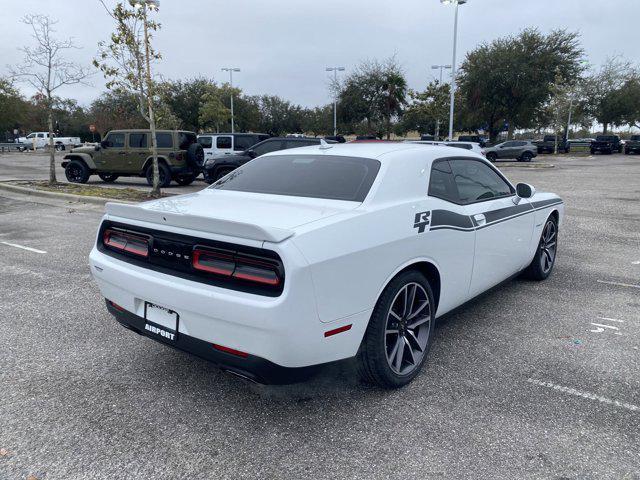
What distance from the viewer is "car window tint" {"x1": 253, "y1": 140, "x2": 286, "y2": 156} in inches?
561

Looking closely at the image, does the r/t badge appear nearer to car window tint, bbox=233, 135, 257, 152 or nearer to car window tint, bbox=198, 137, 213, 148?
car window tint, bbox=233, 135, 257, 152

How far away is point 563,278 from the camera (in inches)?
220

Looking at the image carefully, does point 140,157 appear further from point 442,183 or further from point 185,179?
point 442,183

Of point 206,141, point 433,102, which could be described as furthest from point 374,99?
point 206,141

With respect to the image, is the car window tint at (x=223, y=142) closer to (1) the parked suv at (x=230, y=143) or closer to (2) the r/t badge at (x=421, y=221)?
(1) the parked suv at (x=230, y=143)

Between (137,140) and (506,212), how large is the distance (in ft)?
44.7

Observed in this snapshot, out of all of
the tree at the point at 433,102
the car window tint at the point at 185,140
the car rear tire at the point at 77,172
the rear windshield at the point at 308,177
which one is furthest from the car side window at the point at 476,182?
the tree at the point at 433,102

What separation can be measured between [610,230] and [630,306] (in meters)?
4.64

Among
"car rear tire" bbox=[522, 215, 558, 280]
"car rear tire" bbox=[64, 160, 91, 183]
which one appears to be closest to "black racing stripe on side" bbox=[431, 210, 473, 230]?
"car rear tire" bbox=[522, 215, 558, 280]

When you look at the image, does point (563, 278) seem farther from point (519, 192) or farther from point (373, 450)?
point (373, 450)

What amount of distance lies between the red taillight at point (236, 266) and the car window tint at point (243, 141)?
1488 centimetres

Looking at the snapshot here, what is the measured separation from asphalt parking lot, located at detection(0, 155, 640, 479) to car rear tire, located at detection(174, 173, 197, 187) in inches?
435

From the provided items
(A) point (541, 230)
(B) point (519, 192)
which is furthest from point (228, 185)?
(A) point (541, 230)

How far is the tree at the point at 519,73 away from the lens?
4050 cm
